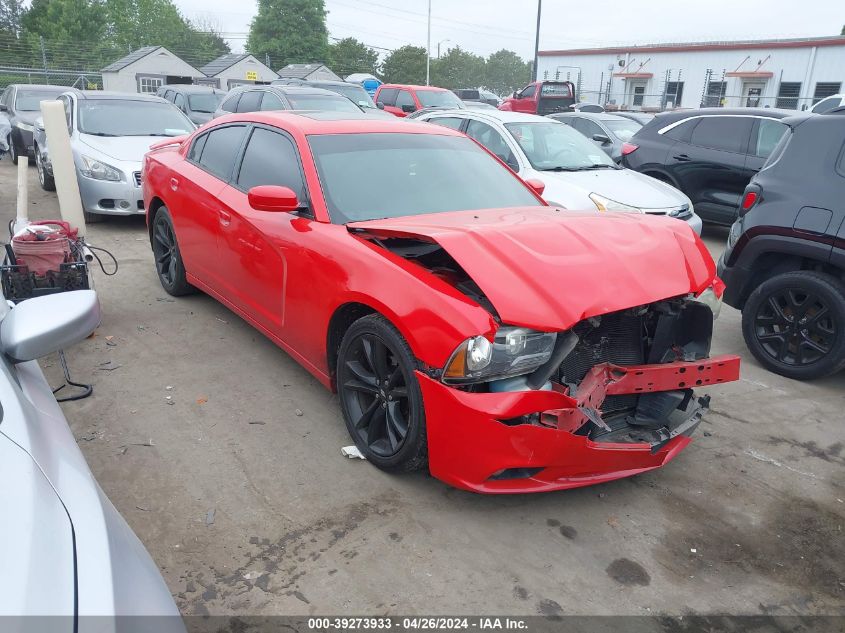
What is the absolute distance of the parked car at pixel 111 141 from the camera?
322 inches

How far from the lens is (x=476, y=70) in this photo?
4424 inches

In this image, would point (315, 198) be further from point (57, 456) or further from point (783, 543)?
point (783, 543)

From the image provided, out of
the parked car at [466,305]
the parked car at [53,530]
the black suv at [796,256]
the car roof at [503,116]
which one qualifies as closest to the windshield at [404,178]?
the parked car at [466,305]

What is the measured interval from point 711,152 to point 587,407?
740 cm

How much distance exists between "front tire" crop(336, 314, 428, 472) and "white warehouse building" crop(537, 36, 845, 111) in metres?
33.9

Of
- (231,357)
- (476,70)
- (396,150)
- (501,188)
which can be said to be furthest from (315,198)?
(476,70)

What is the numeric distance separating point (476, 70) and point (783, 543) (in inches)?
4634

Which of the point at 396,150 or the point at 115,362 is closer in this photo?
the point at 396,150

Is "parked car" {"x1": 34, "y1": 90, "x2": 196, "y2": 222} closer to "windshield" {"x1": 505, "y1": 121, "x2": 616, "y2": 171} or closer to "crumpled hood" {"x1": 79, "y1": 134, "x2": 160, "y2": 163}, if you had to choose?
"crumpled hood" {"x1": 79, "y1": 134, "x2": 160, "y2": 163}

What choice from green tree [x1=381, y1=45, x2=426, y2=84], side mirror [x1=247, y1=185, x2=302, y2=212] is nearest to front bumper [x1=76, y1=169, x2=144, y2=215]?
side mirror [x1=247, y1=185, x2=302, y2=212]

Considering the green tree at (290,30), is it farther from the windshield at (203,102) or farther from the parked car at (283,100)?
the parked car at (283,100)

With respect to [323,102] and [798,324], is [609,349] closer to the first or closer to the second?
[798,324]

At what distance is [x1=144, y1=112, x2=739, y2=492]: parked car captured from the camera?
279cm

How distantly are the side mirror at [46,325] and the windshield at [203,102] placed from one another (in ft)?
47.7
